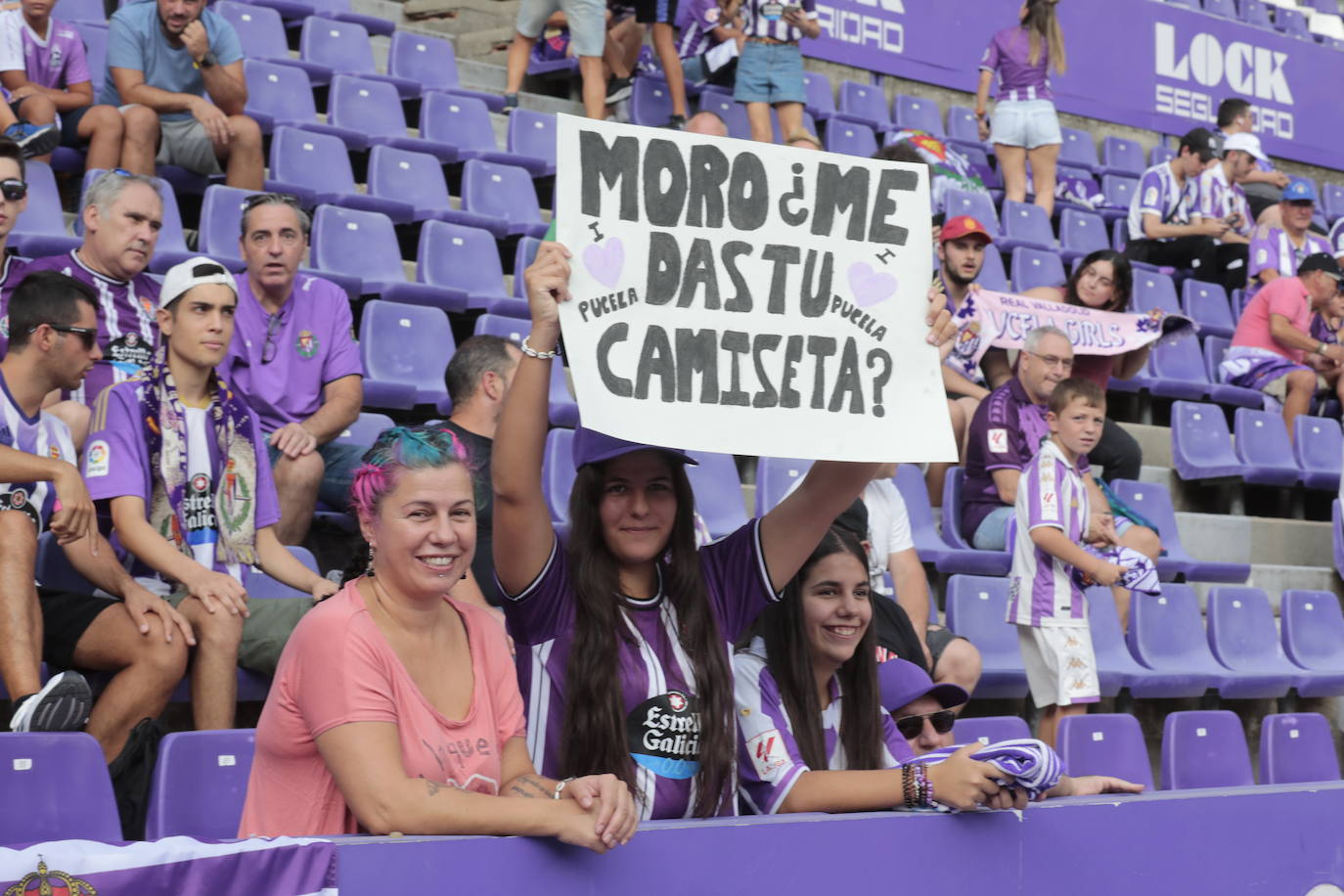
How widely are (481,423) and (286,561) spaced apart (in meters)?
0.59

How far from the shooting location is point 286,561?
3.78 metres

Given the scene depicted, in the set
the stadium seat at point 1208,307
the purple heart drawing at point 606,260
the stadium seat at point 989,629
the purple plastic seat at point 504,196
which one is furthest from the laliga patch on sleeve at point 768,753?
the stadium seat at point 1208,307

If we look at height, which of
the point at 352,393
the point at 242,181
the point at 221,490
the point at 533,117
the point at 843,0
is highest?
the point at 843,0

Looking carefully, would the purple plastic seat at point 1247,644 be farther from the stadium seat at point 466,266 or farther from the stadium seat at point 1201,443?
the stadium seat at point 466,266

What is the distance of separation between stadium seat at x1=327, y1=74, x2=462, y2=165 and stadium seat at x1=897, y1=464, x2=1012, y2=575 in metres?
2.51

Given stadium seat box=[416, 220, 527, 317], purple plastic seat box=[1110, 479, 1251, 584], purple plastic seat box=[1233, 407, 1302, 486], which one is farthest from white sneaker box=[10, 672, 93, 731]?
purple plastic seat box=[1233, 407, 1302, 486]

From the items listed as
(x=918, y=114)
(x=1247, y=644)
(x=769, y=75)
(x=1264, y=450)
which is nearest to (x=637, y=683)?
(x=1247, y=644)

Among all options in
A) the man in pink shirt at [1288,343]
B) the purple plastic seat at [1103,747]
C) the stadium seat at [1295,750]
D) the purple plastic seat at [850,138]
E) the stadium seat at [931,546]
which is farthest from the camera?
the purple plastic seat at [850,138]

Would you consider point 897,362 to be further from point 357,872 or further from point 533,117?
point 533,117

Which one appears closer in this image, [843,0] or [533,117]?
[533,117]

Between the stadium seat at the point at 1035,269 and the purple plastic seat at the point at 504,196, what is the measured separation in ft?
8.36

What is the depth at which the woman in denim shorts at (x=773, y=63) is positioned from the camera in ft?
26.1

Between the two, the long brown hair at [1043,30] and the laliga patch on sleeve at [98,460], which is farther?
the long brown hair at [1043,30]

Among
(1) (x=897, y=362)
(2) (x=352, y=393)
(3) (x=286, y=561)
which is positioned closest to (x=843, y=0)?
(2) (x=352, y=393)
